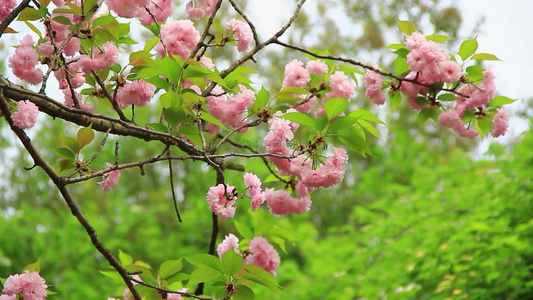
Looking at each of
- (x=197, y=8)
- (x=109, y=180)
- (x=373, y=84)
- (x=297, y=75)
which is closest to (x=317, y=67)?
(x=297, y=75)

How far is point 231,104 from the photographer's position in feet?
5.33

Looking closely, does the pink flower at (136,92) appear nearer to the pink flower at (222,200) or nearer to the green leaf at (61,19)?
the green leaf at (61,19)

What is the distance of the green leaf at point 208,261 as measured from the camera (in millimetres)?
1277

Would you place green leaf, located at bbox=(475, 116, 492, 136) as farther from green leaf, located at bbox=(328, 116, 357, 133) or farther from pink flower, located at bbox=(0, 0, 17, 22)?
pink flower, located at bbox=(0, 0, 17, 22)

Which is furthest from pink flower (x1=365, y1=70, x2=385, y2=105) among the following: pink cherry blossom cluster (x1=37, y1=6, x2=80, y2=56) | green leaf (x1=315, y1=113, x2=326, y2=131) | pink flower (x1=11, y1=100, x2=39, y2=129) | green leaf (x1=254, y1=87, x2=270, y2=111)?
pink flower (x1=11, y1=100, x2=39, y2=129)

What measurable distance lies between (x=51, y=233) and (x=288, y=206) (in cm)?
444

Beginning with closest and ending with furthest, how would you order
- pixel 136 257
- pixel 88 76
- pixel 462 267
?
pixel 88 76 → pixel 462 267 → pixel 136 257

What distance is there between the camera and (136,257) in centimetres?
694

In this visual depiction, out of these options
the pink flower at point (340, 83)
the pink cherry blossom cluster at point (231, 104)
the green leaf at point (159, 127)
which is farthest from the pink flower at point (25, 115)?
the pink flower at point (340, 83)

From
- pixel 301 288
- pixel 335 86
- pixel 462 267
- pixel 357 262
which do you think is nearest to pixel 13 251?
pixel 301 288

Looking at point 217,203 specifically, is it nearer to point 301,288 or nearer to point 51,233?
point 301,288

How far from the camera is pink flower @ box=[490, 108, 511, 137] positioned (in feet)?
5.91

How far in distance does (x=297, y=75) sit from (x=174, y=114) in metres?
0.47

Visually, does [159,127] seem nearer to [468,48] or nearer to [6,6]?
[6,6]
